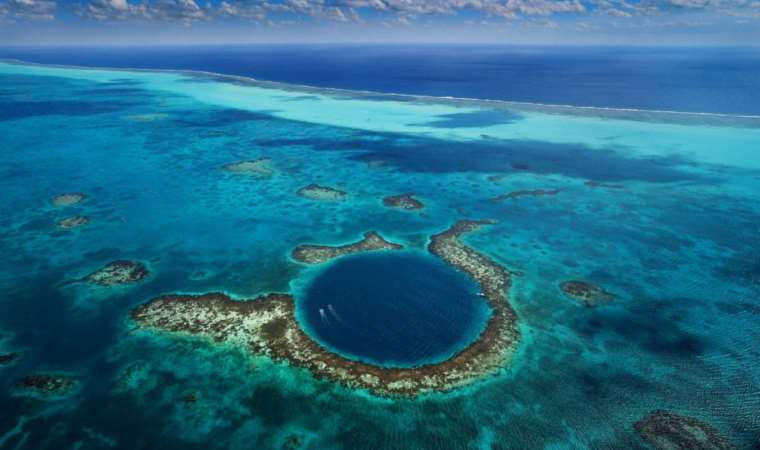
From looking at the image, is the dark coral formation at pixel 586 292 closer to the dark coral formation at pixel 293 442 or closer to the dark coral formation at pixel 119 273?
the dark coral formation at pixel 293 442

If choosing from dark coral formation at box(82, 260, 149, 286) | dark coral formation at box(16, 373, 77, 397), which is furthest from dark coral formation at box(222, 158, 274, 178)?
dark coral formation at box(16, 373, 77, 397)

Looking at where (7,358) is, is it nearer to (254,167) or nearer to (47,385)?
(47,385)

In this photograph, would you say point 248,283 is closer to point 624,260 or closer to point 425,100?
point 624,260

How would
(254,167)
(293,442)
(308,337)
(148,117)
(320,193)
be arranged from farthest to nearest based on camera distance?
(148,117) → (254,167) → (320,193) → (308,337) → (293,442)

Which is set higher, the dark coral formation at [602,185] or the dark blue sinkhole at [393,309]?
the dark coral formation at [602,185]

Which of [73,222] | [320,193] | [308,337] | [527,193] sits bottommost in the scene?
[308,337]

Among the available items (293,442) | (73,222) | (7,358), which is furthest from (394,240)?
(73,222)

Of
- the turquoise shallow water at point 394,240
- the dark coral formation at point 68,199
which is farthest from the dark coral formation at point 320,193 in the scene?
the dark coral formation at point 68,199

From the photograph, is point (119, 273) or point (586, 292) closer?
point (586, 292)
